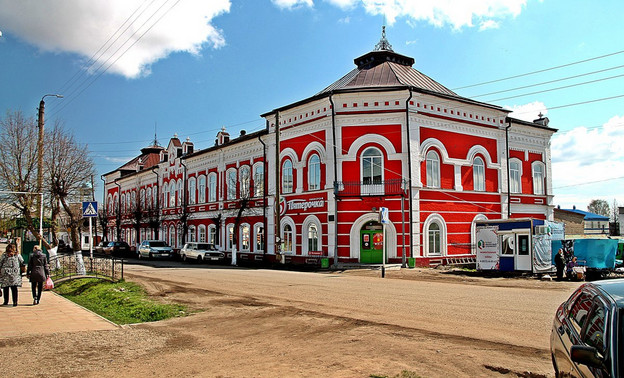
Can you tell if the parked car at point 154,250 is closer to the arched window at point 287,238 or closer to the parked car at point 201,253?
the parked car at point 201,253

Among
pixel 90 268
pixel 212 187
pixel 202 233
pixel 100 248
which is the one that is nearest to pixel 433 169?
pixel 90 268

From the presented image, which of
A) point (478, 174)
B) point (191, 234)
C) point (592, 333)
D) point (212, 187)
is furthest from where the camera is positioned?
point (191, 234)

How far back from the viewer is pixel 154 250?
1625 inches

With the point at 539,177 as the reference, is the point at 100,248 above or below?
below

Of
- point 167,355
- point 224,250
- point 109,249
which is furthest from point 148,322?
point 109,249

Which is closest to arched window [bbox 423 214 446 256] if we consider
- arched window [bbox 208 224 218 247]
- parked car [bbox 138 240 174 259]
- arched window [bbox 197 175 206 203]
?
arched window [bbox 208 224 218 247]

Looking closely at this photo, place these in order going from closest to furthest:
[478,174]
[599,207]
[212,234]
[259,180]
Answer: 1. [478,174]
2. [259,180]
3. [212,234]
4. [599,207]

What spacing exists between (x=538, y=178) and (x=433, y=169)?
10.8 meters

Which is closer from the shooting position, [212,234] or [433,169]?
[433,169]

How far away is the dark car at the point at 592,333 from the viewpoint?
3.78 meters

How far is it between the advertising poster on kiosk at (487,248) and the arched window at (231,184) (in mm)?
20701

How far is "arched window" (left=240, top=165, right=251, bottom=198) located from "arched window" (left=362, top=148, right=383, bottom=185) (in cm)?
1138

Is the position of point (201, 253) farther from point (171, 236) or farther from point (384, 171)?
point (384, 171)

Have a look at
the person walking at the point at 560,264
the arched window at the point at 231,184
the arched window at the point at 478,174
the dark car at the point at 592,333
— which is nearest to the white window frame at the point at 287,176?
the arched window at the point at 231,184
